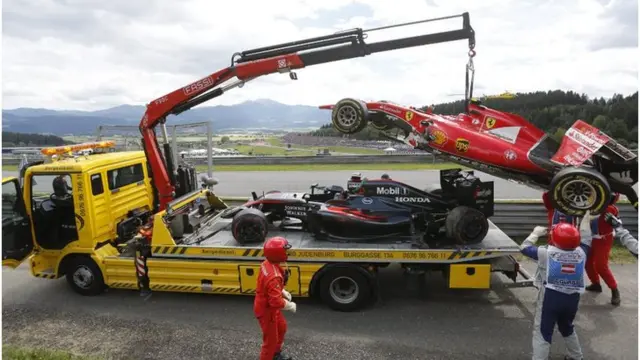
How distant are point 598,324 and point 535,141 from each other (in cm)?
267

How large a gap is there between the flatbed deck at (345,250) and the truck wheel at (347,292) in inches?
8.4

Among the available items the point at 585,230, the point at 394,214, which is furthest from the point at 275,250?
the point at 585,230

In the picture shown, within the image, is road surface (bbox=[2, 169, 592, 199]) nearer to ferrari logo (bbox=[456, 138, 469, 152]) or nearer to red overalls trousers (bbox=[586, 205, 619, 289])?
red overalls trousers (bbox=[586, 205, 619, 289])

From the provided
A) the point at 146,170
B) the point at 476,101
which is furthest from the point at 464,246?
the point at 146,170

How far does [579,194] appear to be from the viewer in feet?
17.7

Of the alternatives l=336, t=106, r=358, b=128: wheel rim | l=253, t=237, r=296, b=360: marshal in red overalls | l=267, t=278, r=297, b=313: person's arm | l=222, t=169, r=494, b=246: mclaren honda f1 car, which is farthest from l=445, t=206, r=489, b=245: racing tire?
l=267, t=278, r=297, b=313: person's arm

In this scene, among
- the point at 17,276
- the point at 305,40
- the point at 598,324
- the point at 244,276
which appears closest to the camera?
the point at 598,324

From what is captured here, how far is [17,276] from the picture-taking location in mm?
7770

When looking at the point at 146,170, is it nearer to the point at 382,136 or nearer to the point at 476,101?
the point at 382,136

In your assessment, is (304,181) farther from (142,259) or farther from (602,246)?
(602,246)

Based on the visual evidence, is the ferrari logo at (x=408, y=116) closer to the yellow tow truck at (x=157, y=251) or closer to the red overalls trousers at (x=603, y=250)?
the yellow tow truck at (x=157, y=251)

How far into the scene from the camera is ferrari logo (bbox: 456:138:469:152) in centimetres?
627

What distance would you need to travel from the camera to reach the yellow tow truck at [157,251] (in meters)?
6.12

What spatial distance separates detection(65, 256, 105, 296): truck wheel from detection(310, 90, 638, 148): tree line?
4498mm
